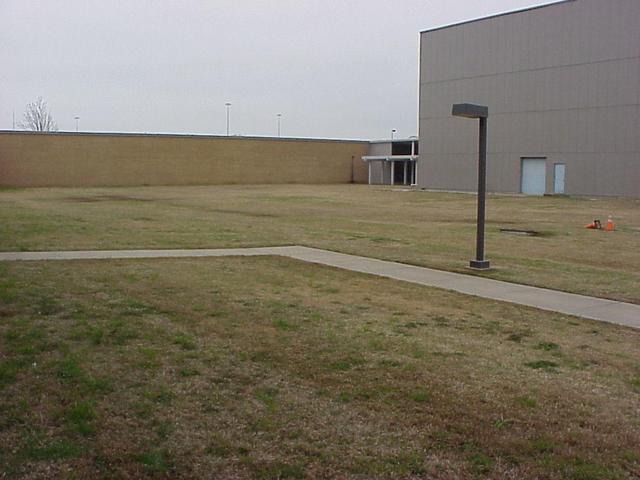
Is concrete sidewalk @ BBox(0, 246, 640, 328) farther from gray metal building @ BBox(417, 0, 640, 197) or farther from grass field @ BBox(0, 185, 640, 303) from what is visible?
gray metal building @ BBox(417, 0, 640, 197)

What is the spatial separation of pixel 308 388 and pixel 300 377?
1.03 ft

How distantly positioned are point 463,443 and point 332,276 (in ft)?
25.7

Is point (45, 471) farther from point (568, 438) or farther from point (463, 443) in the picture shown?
point (568, 438)

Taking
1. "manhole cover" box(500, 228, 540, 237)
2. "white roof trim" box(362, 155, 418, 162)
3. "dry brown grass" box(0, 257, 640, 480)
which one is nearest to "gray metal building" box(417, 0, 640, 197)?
"white roof trim" box(362, 155, 418, 162)

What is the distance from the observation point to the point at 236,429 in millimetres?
5441

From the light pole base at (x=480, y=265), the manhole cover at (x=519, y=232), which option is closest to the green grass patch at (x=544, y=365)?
the light pole base at (x=480, y=265)

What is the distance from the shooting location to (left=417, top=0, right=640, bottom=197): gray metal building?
43.3 metres

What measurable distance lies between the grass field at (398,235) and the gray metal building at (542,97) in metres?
9.29

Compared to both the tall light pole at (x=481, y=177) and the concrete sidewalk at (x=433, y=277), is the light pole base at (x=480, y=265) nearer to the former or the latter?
the tall light pole at (x=481, y=177)

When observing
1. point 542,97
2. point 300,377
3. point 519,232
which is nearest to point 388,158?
point 542,97

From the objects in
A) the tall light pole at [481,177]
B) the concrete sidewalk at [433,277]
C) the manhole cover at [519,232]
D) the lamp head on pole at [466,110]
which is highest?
the lamp head on pole at [466,110]

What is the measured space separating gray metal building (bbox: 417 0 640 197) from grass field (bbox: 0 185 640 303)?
30.5 feet

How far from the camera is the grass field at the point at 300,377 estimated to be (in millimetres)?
4957

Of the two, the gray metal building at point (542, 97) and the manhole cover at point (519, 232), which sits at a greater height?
the gray metal building at point (542, 97)
